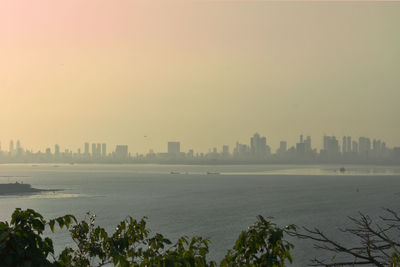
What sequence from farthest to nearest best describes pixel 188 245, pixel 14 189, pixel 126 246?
pixel 14 189 < pixel 126 246 < pixel 188 245

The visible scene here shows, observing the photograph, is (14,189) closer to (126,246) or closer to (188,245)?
(126,246)

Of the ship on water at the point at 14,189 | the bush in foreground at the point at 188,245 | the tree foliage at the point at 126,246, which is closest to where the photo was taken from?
the bush in foreground at the point at 188,245

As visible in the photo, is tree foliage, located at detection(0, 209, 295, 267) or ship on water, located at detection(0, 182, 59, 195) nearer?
tree foliage, located at detection(0, 209, 295, 267)

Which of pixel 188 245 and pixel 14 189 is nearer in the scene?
pixel 188 245

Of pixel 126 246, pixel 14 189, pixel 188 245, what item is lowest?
pixel 14 189

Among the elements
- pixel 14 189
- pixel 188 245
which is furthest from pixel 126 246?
pixel 14 189

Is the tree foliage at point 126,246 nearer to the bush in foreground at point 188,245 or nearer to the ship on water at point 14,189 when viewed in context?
the bush in foreground at point 188,245

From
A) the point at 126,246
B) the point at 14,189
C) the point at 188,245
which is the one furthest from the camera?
the point at 14,189

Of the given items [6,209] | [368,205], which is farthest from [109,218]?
[368,205]

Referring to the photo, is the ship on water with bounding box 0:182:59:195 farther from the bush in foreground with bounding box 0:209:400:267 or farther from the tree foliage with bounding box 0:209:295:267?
the tree foliage with bounding box 0:209:295:267

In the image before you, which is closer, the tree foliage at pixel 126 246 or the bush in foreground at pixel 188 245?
the bush in foreground at pixel 188 245

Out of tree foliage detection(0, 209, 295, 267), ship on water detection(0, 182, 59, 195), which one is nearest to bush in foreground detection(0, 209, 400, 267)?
tree foliage detection(0, 209, 295, 267)

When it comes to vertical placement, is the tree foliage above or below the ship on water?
above

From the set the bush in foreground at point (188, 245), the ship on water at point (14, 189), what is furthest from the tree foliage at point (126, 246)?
the ship on water at point (14, 189)
